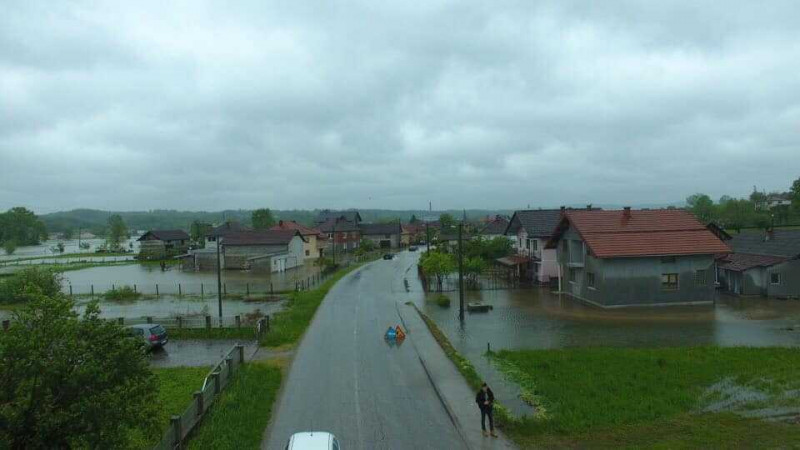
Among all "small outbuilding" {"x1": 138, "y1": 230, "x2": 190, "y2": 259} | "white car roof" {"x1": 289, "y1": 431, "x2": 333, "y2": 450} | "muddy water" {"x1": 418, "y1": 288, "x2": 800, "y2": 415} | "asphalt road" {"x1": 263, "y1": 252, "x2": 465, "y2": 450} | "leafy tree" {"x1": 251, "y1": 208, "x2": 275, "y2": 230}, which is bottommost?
"muddy water" {"x1": 418, "y1": 288, "x2": 800, "y2": 415}

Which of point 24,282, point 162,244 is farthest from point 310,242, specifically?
point 24,282

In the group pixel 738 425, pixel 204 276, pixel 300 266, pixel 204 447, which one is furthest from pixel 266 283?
pixel 738 425

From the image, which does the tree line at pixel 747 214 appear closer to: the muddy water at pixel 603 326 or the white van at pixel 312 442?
the muddy water at pixel 603 326

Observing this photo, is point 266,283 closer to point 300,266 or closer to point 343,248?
point 300,266

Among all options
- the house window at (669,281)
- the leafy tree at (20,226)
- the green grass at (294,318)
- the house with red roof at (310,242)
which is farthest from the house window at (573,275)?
the leafy tree at (20,226)

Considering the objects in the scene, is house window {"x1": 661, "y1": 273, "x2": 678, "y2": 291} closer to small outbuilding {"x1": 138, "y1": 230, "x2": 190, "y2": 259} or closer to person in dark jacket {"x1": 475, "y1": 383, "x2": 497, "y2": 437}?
person in dark jacket {"x1": 475, "y1": 383, "x2": 497, "y2": 437}

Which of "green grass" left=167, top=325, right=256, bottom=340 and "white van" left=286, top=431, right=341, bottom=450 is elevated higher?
"white van" left=286, top=431, right=341, bottom=450

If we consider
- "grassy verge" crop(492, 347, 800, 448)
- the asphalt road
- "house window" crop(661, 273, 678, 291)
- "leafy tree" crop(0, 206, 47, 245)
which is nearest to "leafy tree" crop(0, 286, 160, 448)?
the asphalt road
